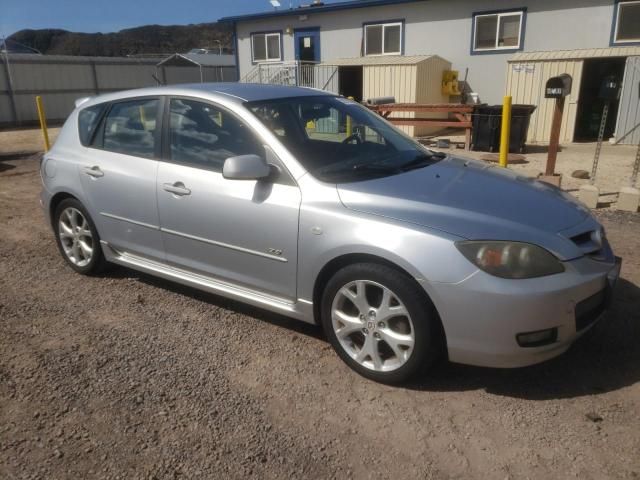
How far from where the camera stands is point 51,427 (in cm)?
273

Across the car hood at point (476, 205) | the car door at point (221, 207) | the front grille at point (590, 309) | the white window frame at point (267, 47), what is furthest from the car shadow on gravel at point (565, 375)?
the white window frame at point (267, 47)

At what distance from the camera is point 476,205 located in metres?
2.96

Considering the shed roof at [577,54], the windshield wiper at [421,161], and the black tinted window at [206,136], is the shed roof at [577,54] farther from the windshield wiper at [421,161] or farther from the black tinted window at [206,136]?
the black tinted window at [206,136]

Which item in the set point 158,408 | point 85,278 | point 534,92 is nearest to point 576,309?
point 158,408

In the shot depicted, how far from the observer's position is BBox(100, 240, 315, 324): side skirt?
3354 mm

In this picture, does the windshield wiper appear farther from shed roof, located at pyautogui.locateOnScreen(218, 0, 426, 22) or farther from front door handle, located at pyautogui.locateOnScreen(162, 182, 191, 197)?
shed roof, located at pyautogui.locateOnScreen(218, 0, 426, 22)

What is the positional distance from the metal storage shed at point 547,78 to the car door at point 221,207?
41.7 ft

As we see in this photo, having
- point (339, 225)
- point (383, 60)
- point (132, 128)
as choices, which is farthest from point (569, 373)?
point (383, 60)

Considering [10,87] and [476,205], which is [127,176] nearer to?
[476,205]

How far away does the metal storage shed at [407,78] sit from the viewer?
1525 cm

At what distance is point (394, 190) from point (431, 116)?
13.8 m

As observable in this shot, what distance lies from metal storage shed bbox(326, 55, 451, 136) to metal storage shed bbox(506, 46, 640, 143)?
7.30ft

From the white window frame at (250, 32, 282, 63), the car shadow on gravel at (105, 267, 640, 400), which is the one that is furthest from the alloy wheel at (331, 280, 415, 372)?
the white window frame at (250, 32, 282, 63)

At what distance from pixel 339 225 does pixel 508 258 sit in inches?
36.0
